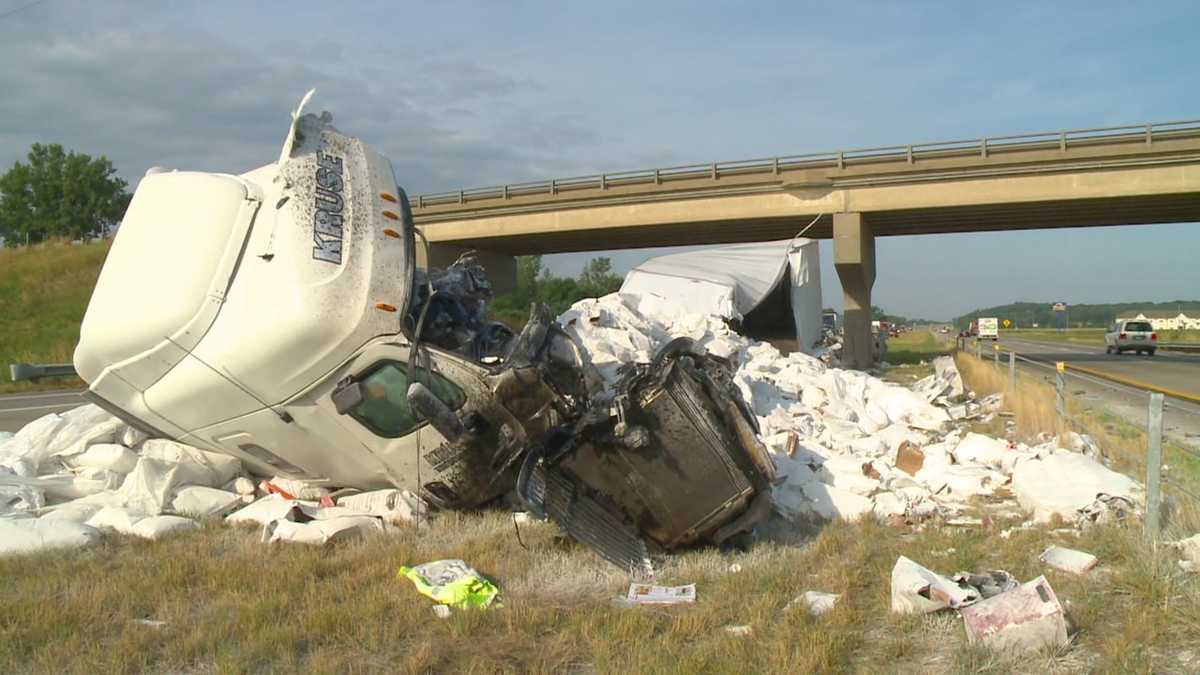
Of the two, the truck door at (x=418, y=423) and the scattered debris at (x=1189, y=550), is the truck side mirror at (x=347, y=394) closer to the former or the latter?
the truck door at (x=418, y=423)

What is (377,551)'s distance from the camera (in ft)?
18.3

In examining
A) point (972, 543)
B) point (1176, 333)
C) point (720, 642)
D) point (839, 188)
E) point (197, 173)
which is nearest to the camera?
point (720, 642)

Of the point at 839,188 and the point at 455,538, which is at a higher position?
the point at 839,188

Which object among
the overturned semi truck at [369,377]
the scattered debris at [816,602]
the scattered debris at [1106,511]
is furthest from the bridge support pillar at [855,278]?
the scattered debris at [816,602]

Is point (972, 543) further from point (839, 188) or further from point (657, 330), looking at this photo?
point (839, 188)

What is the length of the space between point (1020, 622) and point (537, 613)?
7.47 feet

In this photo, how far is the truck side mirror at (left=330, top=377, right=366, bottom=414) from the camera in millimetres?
5922

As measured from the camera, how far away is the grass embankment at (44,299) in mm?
26844

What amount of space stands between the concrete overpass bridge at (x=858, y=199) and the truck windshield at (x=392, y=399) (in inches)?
972

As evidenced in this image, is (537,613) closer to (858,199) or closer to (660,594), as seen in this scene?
(660,594)

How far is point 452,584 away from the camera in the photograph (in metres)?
4.76

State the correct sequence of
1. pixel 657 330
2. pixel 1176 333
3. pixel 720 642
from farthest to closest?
pixel 1176 333
pixel 657 330
pixel 720 642

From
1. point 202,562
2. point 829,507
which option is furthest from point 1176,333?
point 202,562

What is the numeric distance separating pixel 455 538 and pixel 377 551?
0.58 metres
